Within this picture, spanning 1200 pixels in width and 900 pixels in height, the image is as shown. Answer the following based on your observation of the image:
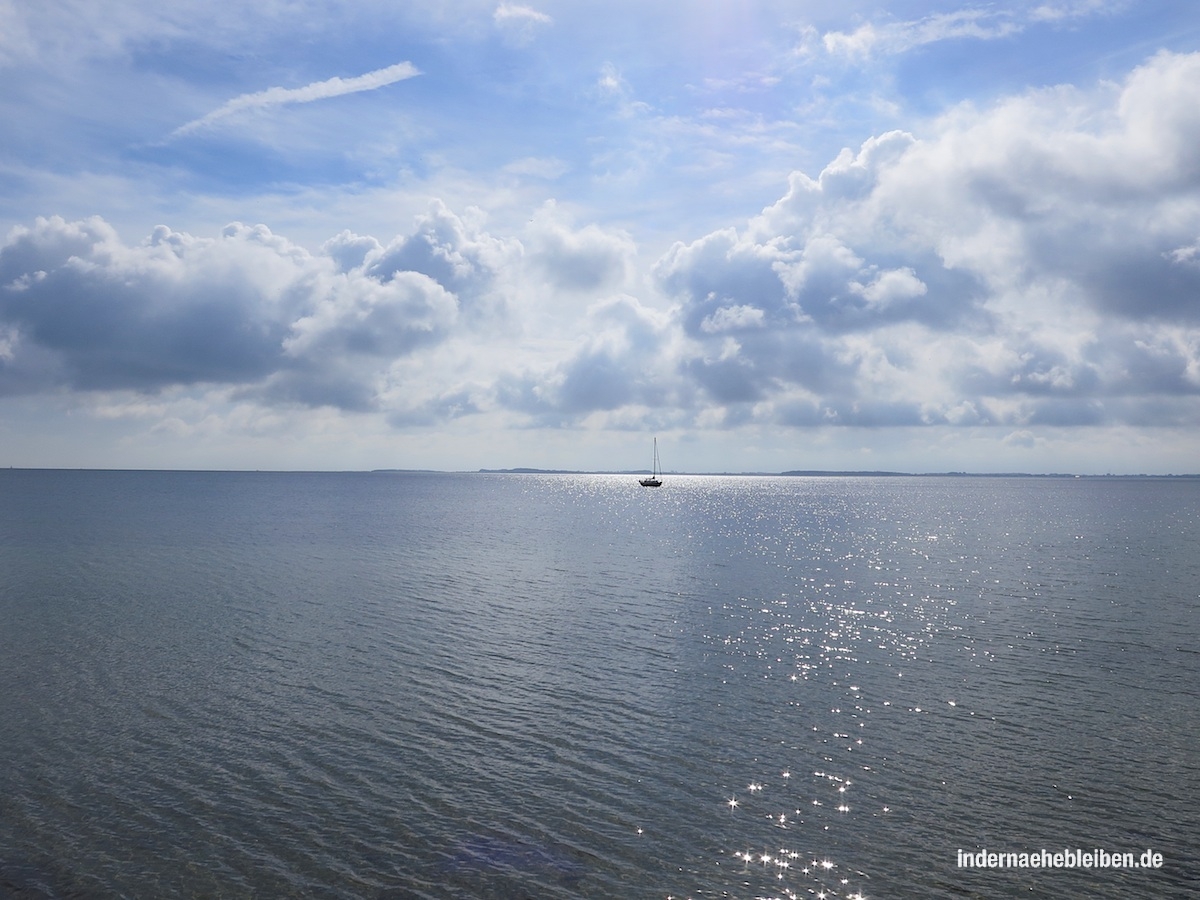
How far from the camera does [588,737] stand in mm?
33062

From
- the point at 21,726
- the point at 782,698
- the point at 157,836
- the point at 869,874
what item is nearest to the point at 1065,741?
the point at 782,698

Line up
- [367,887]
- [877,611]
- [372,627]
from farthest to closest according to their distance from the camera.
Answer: [877,611], [372,627], [367,887]

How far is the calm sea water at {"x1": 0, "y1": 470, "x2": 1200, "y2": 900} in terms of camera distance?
22953 millimetres

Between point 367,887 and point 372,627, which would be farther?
point 372,627

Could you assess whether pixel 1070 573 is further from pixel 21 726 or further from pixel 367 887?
pixel 21 726

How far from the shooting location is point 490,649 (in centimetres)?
4825

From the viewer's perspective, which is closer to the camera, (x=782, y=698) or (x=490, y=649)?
(x=782, y=698)

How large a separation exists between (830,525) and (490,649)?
129810mm

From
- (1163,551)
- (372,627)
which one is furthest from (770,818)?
(1163,551)

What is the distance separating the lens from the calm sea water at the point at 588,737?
2295 cm

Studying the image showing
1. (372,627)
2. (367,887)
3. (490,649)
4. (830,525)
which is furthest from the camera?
(830,525)

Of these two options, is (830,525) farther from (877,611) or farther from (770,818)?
(770,818)

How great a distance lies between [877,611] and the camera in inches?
2454

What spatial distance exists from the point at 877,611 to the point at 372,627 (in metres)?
41.0
